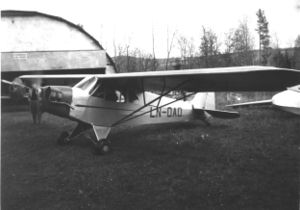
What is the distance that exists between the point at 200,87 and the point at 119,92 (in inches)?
83.4

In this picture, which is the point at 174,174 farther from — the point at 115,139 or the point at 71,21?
the point at 71,21

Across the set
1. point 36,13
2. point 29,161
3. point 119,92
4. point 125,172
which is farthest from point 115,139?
point 36,13

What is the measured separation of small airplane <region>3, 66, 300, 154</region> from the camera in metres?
6.02

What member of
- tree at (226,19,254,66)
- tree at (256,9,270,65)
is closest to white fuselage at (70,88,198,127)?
tree at (256,9,270,65)

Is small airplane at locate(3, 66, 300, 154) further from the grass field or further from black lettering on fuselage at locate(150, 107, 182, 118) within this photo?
the grass field

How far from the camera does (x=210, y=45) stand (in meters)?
21.6

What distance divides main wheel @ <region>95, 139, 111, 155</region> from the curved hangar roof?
1296cm

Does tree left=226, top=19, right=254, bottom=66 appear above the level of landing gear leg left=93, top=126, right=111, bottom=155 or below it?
above

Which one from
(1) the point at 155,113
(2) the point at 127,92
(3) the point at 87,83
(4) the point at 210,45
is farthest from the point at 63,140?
(4) the point at 210,45

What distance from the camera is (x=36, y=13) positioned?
781 inches

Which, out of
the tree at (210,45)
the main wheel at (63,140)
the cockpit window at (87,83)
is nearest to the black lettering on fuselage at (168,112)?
the cockpit window at (87,83)

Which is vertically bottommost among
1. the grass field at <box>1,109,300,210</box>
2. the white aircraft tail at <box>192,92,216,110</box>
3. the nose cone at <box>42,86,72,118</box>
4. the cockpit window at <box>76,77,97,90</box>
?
the grass field at <box>1,109,300,210</box>

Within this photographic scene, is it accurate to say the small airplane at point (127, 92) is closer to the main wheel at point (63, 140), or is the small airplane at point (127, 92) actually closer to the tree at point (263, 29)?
the main wheel at point (63, 140)

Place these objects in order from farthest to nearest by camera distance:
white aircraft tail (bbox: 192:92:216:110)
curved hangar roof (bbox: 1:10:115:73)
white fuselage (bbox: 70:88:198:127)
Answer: curved hangar roof (bbox: 1:10:115:73)
white aircraft tail (bbox: 192:92:216:110)
white fuselage (bbox: 70:88:198:127)
